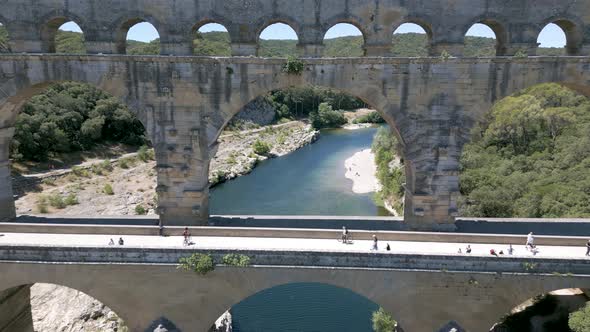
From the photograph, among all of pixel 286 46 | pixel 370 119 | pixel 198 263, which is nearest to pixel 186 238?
pixel 198 263

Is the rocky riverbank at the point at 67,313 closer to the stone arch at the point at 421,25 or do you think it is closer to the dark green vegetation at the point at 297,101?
the stone arch at the point at 421,25

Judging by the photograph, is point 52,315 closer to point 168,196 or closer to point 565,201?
point 168,196

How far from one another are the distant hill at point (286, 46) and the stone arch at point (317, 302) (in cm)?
974

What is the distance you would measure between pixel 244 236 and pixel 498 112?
22543mm

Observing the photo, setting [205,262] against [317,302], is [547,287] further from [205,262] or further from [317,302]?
[317,302]

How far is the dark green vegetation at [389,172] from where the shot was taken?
28719 millimetres

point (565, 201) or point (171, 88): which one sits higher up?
point (171, 88)

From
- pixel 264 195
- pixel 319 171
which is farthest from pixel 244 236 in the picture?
pixel 319 171

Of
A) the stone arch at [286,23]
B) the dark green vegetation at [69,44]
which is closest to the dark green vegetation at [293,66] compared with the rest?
the stone arch at [286,23]

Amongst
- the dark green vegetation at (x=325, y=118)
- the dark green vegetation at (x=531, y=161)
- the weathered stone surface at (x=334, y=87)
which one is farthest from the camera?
the dark green vegetation at (x=325, y=118)

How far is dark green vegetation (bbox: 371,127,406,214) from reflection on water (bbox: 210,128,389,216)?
109 centimetres

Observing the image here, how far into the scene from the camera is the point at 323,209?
1166 inches

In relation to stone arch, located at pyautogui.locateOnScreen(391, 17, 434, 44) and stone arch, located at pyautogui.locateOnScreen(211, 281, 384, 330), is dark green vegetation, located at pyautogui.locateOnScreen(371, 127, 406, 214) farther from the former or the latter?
stone arch, located at pyautogui.locateOnScreen(391, 17, 434, 44)

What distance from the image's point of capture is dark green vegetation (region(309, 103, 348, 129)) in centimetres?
6456
